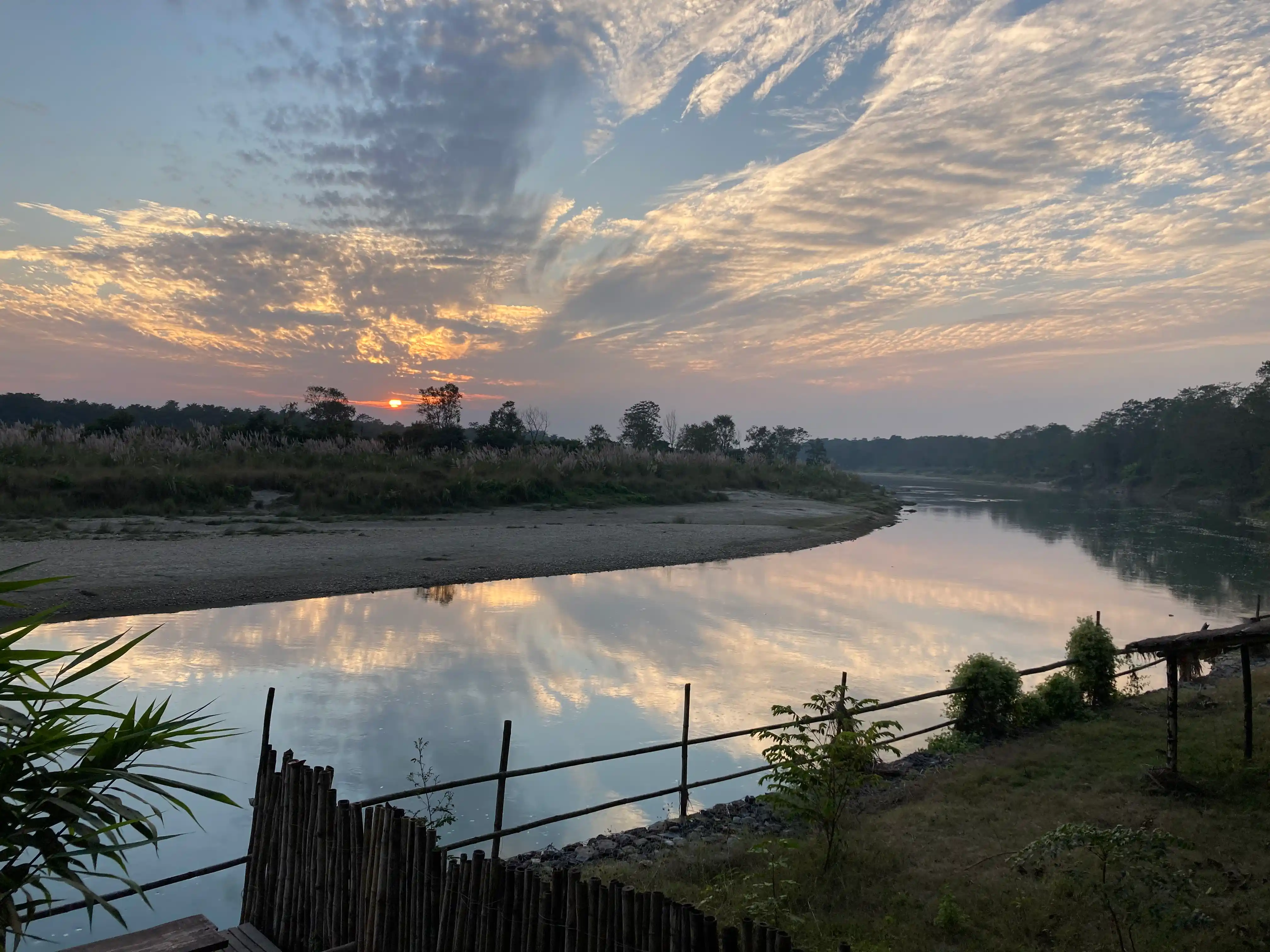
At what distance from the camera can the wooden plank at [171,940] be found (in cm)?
446

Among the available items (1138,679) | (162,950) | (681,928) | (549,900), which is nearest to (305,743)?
(162,950)

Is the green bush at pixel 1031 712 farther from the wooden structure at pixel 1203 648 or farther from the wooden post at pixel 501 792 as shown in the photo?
the wooden post at pixel 501 792

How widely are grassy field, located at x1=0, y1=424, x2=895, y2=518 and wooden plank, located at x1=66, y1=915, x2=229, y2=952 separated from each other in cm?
2495

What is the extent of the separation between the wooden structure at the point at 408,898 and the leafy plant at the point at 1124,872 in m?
2.68

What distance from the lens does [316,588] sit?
65.0ft

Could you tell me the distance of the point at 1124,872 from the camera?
18.0 feet

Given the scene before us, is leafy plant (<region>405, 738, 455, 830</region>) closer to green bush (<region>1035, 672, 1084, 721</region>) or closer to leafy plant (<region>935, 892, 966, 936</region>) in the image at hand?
leafy plant (<region>935, 892, 966, 936</region>)

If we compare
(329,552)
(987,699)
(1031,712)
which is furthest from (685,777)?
(329,552)

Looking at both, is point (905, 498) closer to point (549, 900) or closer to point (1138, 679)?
point (1138, 679)

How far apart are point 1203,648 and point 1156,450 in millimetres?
98994

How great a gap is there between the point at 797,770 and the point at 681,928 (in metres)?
3.99

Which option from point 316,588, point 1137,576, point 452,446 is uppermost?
point 452,446

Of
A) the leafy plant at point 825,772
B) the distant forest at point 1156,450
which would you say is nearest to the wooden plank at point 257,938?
the leafy plant at point 825,772

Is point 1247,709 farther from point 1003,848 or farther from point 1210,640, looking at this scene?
point 1003,848
